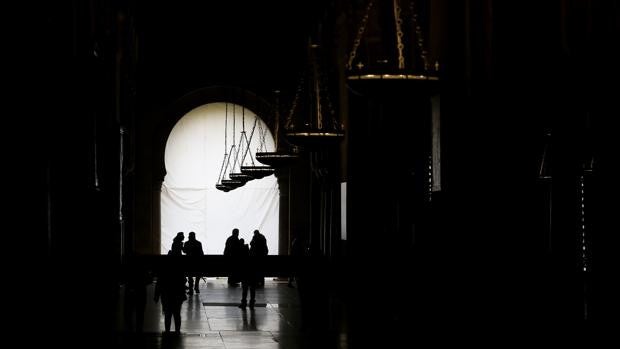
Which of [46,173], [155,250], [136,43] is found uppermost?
[136,43]

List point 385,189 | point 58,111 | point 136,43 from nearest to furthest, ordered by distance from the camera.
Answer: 1. point 58,111
2. point 385,189
3. point 136,43

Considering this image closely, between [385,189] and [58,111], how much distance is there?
9.71 m

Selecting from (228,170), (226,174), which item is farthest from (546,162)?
(228,170)

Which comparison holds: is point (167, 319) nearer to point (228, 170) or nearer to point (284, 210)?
point (284, 210)

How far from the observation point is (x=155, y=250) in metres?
30.4

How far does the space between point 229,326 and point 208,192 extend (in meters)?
16.1

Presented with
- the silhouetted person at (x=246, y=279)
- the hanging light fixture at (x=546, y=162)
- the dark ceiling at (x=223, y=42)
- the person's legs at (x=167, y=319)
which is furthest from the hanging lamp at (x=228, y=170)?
the hanging light fixture at (x=546, y=162)

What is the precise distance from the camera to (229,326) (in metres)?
16.9

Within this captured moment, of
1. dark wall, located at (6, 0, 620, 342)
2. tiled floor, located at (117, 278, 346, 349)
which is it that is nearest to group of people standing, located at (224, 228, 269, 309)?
tiled floor, located at (117, 278, 346, 349)

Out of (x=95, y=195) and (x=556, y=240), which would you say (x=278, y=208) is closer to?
(x=95, y=195)

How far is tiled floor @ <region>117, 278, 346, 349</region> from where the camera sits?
1411cm

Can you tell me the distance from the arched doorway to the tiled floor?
724 centimetres

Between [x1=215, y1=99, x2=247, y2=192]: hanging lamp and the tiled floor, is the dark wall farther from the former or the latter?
[x1=215, y1=99, x2=247, y2=192]: hanging lamp

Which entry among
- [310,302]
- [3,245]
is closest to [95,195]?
[310,302]
